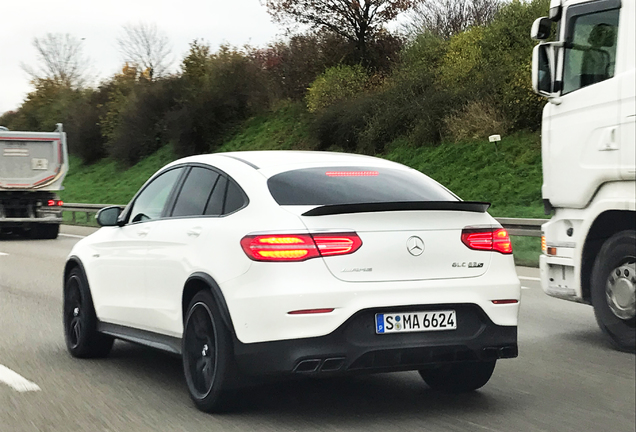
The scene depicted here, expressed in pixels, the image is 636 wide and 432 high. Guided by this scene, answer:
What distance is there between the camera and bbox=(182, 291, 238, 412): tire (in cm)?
545

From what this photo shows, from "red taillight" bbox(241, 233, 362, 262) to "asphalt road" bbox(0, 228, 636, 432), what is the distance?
91 cm

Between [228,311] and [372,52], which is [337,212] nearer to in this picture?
[228,311]

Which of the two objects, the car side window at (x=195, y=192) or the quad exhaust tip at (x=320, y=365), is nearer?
the quad exhaust tip at (x=320, y=365)

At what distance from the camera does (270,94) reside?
153 ft

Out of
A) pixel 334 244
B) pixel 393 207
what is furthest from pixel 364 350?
pixel 393 207

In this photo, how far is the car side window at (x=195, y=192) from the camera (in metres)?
6.31

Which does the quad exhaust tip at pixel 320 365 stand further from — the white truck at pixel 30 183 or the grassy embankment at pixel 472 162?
the white truck at pixel 30 183

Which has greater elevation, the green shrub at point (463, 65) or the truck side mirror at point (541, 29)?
the green shrub at point (463, 65)

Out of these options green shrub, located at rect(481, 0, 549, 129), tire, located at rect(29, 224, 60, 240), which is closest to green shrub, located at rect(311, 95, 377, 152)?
green shrub, located at rect(481, 0, 549, 129)

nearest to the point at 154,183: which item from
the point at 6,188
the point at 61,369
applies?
the point at 61,369

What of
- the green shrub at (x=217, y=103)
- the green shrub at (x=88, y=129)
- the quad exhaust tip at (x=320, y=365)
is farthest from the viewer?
the green shrub at (x=88, y=129)

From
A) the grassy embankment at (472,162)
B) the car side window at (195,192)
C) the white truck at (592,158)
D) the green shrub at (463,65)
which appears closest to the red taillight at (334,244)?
the car side window at (195,192)

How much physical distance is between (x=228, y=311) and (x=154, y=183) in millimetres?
2088

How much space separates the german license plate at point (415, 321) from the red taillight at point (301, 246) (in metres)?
0.41
